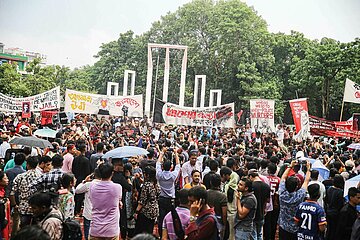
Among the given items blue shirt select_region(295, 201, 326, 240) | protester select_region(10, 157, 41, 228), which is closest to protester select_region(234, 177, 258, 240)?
blue shirt select_region(295, 201, 326, 240)

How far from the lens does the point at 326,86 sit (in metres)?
31.8

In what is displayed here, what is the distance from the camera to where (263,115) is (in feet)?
56.5

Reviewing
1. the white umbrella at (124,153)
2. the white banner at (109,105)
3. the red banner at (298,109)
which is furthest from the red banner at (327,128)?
the white umbrella at (124,153)

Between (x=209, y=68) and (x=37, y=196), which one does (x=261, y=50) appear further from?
(x=37, y=196)

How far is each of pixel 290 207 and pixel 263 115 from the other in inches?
456

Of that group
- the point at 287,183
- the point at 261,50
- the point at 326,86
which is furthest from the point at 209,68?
the point at 287,183

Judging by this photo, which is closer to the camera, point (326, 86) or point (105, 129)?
point (105, 129)

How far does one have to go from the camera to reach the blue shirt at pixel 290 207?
5828 millimetres

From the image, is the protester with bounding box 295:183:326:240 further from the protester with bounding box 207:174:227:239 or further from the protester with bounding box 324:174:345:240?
the protester with bounding box 207:174:227:239

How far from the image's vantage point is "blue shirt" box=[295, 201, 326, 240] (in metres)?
5.04

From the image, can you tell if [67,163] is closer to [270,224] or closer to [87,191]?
[87,191]

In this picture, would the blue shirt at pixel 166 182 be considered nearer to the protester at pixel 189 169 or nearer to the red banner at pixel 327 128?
the protester at pixel 189 169

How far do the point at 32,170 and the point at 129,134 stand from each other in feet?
34.8

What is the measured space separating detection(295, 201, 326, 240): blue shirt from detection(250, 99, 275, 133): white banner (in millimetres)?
12019
